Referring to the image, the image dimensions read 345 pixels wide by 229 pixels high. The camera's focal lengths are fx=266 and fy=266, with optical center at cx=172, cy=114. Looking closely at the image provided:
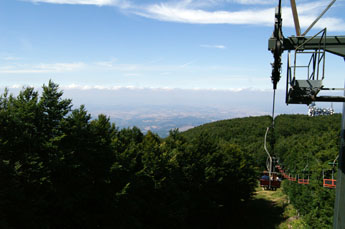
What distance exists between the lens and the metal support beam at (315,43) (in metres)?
6.49

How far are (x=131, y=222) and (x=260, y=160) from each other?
280 ft

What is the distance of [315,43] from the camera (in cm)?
673

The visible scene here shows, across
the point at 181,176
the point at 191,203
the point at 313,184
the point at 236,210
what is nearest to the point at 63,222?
the point at 181,176

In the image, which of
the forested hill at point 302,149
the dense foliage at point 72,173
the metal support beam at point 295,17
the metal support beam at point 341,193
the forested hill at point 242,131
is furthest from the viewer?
the forested hill at point 242,131

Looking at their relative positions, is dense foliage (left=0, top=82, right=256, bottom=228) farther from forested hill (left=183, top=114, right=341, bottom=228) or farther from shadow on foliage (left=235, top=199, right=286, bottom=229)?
shadow on foliage (left=235, top=199, right=286, bottom=229)

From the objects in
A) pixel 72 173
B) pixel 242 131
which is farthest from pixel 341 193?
pixel 242 131

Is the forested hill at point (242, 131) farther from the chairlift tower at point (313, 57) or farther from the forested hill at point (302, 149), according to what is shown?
the chairlift tower at point (313, 57)

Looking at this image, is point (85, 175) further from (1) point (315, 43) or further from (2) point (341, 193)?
(1) point (315, 43)

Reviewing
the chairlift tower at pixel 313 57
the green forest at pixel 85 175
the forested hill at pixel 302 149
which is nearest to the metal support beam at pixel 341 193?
the chairlift tower at pixel 313 57

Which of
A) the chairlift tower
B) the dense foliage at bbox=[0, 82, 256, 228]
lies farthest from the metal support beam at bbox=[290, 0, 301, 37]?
the dense foliage at bbox=[0, 82, 256, 228]

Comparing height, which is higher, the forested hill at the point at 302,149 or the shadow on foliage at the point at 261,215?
the forested hill at the point at 302,149

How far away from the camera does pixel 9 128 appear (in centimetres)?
1909

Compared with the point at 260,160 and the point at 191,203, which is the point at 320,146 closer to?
the point at 191,203

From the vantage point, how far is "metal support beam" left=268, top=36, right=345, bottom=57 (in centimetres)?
649
